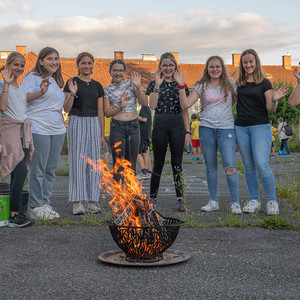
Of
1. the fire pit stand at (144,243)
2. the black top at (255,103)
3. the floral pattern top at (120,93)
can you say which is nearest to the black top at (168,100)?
the floral pattern top at (120,93)

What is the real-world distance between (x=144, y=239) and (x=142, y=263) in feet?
0.73

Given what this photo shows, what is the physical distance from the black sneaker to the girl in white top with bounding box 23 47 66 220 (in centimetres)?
32

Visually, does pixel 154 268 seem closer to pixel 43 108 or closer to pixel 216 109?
pixel 43 108

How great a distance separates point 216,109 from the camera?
721 centimetres

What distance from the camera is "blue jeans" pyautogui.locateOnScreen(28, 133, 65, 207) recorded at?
21.9 ft

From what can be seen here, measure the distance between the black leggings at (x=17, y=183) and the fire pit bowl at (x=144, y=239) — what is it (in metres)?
1.93

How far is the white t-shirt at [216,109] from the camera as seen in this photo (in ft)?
23.6

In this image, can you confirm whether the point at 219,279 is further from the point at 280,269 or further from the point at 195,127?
the point at 195,127

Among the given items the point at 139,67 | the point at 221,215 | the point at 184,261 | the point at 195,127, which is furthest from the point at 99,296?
the point at 139,67

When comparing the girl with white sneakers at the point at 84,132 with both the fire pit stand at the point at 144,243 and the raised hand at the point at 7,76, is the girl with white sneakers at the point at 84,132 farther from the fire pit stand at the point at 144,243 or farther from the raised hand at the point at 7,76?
the fire pit stand at the point at 144,243

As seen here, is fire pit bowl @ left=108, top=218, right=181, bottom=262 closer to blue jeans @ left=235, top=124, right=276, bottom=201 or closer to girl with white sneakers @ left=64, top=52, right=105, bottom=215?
girl with white sneakers @ left=64, top=52, right=105, bottom=215

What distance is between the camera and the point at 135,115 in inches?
293

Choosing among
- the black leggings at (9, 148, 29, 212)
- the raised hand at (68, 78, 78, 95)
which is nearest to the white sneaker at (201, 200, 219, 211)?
the raised hand at (68, 78, 78, 95)

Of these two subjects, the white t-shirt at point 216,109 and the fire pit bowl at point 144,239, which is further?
the white t-shirt at point 216,109
